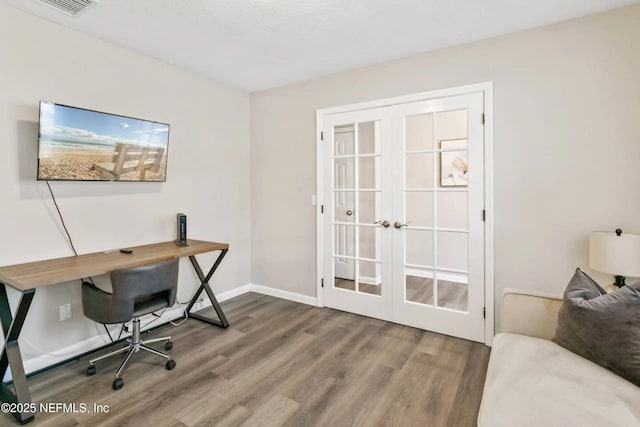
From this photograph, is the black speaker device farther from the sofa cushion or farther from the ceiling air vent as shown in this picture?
the sofa cushion

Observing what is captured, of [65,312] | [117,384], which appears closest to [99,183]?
[65,312]

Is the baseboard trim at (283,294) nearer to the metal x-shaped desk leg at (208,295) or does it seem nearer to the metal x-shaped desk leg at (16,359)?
the metal x-shaped desk leg at (208,295)

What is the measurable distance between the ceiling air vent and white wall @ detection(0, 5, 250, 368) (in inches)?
11.3

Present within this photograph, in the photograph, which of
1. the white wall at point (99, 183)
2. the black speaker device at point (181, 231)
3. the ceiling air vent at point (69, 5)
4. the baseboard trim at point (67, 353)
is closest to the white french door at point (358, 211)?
the white wall at point (99, 183)

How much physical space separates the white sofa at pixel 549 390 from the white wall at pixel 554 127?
88 centimetres

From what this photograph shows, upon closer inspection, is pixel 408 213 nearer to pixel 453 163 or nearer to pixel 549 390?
pixel 453 163

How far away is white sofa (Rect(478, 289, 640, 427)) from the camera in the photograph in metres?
1.16

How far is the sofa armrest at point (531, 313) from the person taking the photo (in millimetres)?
1845

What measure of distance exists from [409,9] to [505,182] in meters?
1.51

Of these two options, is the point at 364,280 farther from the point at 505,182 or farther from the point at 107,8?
the point at 107,8

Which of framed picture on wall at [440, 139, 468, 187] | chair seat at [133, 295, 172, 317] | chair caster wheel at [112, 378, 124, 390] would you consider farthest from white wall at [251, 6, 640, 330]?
chair caster wheel at [112, 378, 124, 390]

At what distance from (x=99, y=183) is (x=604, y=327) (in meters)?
3.44

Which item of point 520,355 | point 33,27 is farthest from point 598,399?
point 33,27

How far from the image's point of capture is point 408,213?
3.08 metres
